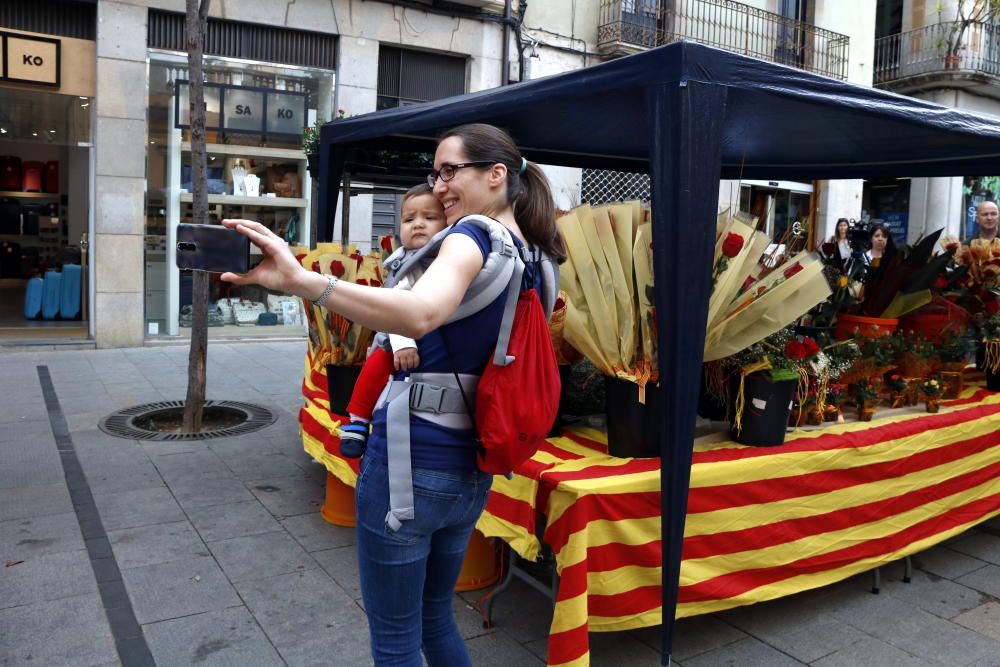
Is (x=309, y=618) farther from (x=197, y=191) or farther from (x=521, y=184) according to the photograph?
(x=197, y=191)

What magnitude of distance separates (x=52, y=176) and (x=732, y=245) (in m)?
14.2

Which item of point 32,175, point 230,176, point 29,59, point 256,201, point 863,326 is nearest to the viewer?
point 863,326

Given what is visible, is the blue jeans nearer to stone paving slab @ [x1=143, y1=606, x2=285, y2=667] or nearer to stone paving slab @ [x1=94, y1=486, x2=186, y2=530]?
stone paving slab @ [x1=143, y1=606, x2=285, y2=667]

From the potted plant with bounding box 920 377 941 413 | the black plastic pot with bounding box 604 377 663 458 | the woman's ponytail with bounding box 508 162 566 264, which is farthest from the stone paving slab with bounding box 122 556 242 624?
the potted plant with bounding box 920 377 941 413

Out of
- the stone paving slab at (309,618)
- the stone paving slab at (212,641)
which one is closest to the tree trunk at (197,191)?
the stone paving slab at (309,618)

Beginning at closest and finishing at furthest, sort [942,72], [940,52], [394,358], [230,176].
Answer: [394,358]
[230,176]
[942,72]
[940,52]

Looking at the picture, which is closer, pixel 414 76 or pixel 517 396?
pixel 517 396

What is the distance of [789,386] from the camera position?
10.8 ft

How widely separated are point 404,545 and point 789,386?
1940 millimetres

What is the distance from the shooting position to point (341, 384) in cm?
411

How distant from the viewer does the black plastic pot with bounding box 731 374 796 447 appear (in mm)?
3268

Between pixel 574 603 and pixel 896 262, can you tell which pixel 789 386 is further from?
pixel 896 262

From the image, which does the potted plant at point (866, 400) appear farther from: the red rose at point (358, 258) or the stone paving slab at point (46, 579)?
the stone paving slab at point (46, 579)

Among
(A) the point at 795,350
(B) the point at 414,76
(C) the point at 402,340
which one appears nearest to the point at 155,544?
(C) the point at 402,340
